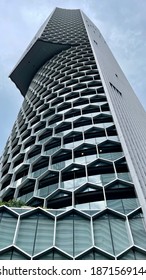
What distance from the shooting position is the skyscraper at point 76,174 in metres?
21.0

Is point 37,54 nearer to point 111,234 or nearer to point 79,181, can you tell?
point 79,181

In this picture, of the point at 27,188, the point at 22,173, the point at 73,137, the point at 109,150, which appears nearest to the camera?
the point at 27,188

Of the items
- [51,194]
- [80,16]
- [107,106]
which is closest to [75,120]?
[107,106]

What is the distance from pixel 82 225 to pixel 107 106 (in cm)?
2190

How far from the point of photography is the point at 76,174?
104 feet

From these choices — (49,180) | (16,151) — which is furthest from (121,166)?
(16,151)

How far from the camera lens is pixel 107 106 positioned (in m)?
41.8

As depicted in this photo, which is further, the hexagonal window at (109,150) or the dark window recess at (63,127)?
the dark window recess at (63,127)

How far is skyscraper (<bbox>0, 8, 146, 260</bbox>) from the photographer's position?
68.8 feet

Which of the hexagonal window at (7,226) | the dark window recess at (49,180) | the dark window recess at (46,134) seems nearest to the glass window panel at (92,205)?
the dark window recess at (49,180)

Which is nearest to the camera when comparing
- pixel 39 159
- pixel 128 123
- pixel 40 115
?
pixel 39 159

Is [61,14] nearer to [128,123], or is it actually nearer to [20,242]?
[128,123]

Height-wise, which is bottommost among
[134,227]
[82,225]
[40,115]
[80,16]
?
[134,227]

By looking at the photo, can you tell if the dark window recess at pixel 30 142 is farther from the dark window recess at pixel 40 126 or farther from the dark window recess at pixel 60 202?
the dark window recess at pixel 60 202
